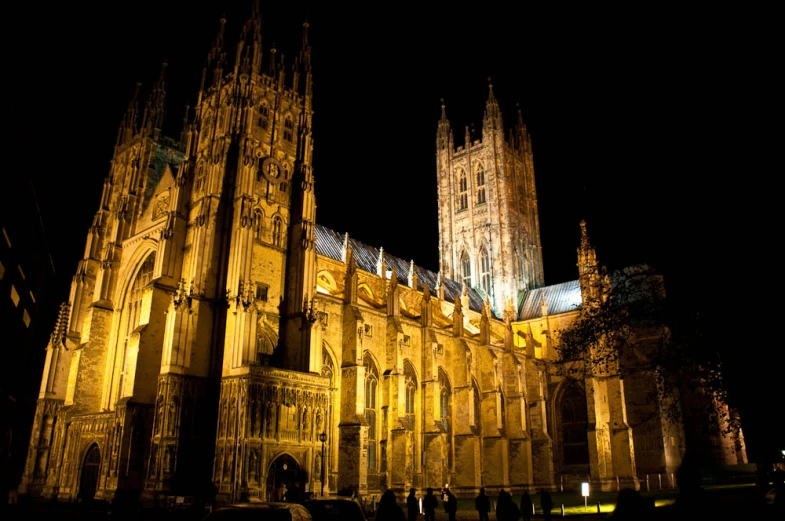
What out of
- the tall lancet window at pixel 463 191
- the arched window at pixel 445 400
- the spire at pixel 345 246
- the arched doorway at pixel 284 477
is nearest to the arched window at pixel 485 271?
the tall lancet window at pixel 463 191

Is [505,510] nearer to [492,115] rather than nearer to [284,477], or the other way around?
[284,477]

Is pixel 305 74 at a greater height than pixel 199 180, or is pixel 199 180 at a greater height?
pixel 305 74

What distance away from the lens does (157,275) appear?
27.9m

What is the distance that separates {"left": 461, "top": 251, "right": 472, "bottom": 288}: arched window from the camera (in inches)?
2333

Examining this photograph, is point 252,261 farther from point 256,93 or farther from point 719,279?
point 719,279

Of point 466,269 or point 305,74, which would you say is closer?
point 305,74

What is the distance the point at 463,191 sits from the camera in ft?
206

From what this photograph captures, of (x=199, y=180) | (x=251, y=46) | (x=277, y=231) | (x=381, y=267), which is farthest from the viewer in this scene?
(x=381, y=267)

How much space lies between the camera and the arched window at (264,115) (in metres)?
32.2

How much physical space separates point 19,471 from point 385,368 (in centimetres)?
2055

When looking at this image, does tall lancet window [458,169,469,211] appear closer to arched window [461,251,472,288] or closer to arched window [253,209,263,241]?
arched window [461,251,472,288]

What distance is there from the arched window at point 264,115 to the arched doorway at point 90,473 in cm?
1840

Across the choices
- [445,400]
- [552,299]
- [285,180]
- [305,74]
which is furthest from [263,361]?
[552,299]

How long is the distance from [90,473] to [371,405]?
1506cm
